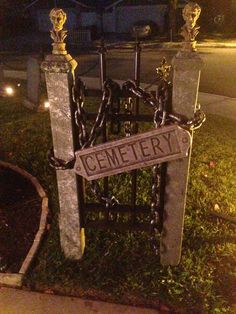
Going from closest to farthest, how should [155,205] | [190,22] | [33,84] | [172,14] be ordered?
[190,22]
[155,205]
[33,84]
[172,14]

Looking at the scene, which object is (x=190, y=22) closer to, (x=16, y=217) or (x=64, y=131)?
(x=64, y=131)

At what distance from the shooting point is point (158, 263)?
357 cm

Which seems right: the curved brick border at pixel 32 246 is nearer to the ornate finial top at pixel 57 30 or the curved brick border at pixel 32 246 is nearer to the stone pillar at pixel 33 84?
the ornate finial top at pixel 57 30

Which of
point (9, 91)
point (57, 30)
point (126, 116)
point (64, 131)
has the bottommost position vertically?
point (9, 91)

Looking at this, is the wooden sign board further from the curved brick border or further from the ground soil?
the ground soil

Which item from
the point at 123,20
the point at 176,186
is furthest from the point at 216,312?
the point at 123,20

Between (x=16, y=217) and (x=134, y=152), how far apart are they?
83.0 inches

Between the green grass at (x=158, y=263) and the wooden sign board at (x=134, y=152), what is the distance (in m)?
1.08

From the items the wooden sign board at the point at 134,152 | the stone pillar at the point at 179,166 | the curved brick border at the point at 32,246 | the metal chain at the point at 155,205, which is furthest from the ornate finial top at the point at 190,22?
the curved brick border at the point at 32,246

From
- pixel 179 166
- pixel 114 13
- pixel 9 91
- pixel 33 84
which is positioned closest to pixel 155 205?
pixel 179 166

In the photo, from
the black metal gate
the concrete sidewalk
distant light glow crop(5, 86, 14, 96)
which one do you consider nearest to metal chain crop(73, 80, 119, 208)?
the black metal gate

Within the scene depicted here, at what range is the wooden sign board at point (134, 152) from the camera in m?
2.67

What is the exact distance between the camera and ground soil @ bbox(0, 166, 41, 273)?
3699 millimetres

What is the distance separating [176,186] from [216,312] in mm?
1097
